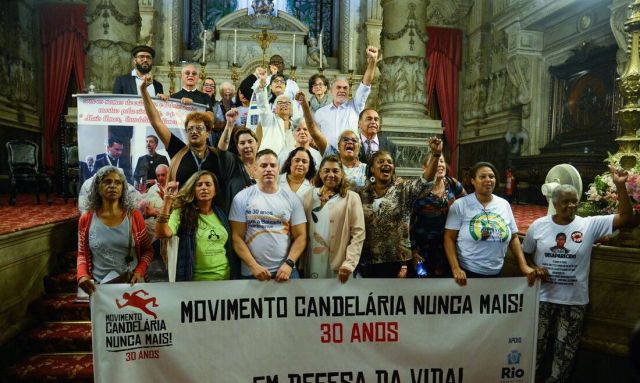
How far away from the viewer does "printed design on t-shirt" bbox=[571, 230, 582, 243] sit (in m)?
3.40

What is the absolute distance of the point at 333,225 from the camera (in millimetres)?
3168

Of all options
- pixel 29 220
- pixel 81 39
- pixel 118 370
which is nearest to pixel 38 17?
pixel 81 39

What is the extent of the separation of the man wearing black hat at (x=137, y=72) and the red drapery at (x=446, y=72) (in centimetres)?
1008

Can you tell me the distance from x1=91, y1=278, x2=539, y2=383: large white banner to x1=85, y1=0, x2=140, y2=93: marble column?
19.2 feet

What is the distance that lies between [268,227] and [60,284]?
2.55 meters

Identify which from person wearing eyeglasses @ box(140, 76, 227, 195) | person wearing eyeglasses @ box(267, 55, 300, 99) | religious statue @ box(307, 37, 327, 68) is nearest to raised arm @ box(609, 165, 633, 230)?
person wearing eyeglasses @ box(140, 76, 227, 195)

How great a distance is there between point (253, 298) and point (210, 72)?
9.17 metres

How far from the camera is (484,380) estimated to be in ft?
10.6

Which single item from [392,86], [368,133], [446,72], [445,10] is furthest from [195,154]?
[445,10]

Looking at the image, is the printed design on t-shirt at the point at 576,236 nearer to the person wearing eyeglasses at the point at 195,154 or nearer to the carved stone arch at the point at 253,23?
the person wearing eyeglasses at the point at 195,154

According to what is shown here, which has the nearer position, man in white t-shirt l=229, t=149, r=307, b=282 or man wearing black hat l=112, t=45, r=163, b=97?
man in white t-shirt l=229, t=149, r=307, b=282

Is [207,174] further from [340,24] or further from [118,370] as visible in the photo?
[340,24]

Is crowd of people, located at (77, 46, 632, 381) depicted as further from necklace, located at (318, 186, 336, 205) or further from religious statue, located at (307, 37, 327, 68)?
religious statue, located at (307, 37, 327, 68)

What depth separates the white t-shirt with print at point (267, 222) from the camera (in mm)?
3061
